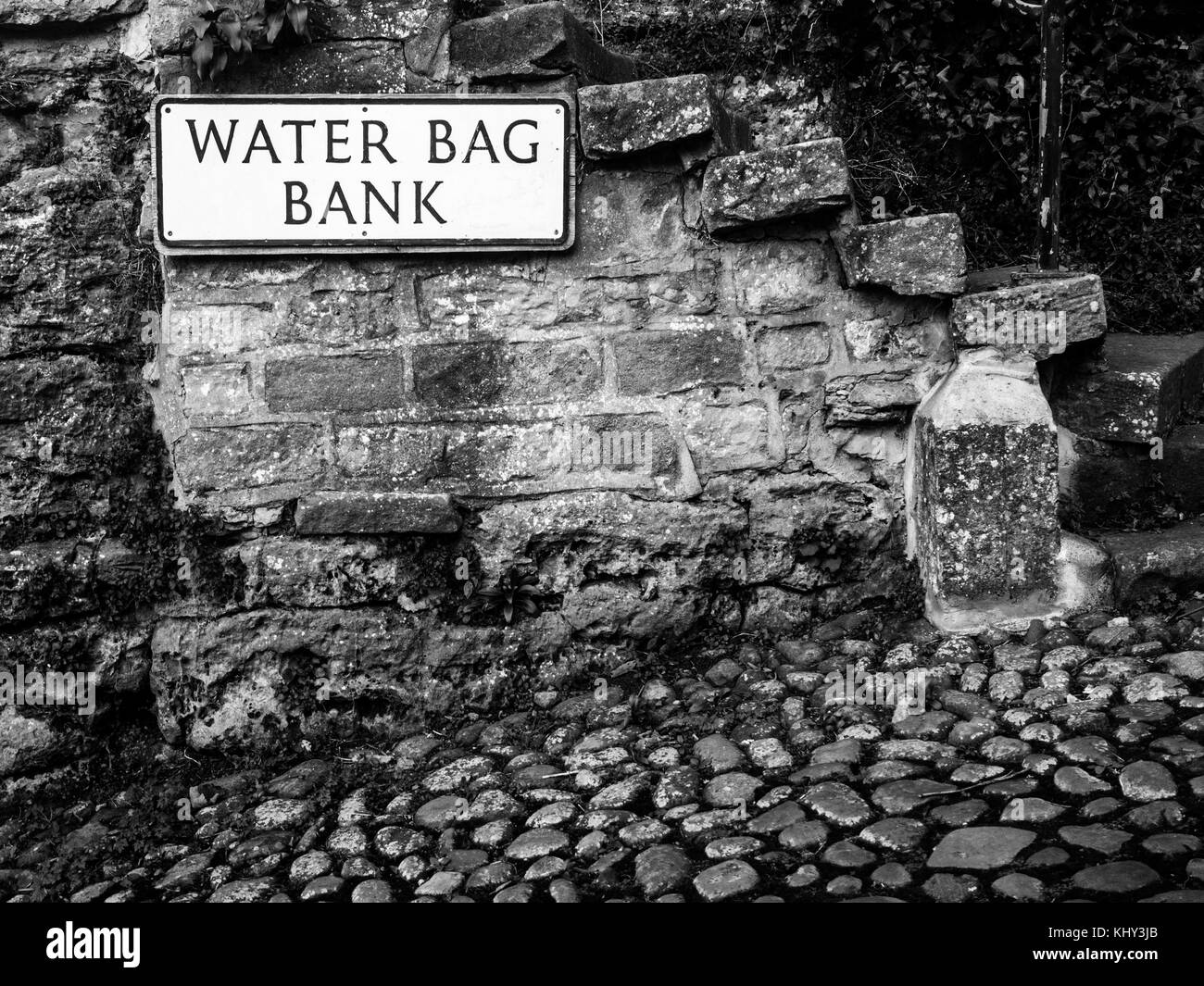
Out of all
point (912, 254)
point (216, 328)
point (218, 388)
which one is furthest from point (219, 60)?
point (912, 254)

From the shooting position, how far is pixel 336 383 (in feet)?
10.9

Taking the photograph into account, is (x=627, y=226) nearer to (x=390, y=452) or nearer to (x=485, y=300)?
(x=485, y=300)

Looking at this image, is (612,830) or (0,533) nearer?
(612,830)

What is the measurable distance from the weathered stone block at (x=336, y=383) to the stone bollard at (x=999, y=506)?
155 cm

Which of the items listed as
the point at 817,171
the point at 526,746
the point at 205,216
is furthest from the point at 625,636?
the point at 205,216

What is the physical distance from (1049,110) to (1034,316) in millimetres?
662

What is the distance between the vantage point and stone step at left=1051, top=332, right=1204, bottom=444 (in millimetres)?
3525

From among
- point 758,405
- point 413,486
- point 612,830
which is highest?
point 758,405

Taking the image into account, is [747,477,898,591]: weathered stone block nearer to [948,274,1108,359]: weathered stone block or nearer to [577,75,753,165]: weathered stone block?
[948,274,1108,359]: weathered stone block

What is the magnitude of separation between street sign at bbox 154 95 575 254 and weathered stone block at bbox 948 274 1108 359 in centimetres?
118

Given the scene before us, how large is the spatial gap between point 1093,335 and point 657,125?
1420mm

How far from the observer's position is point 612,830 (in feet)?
8.77

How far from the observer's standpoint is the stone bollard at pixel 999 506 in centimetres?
327

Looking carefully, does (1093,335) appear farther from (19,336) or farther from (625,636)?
(19,336)
